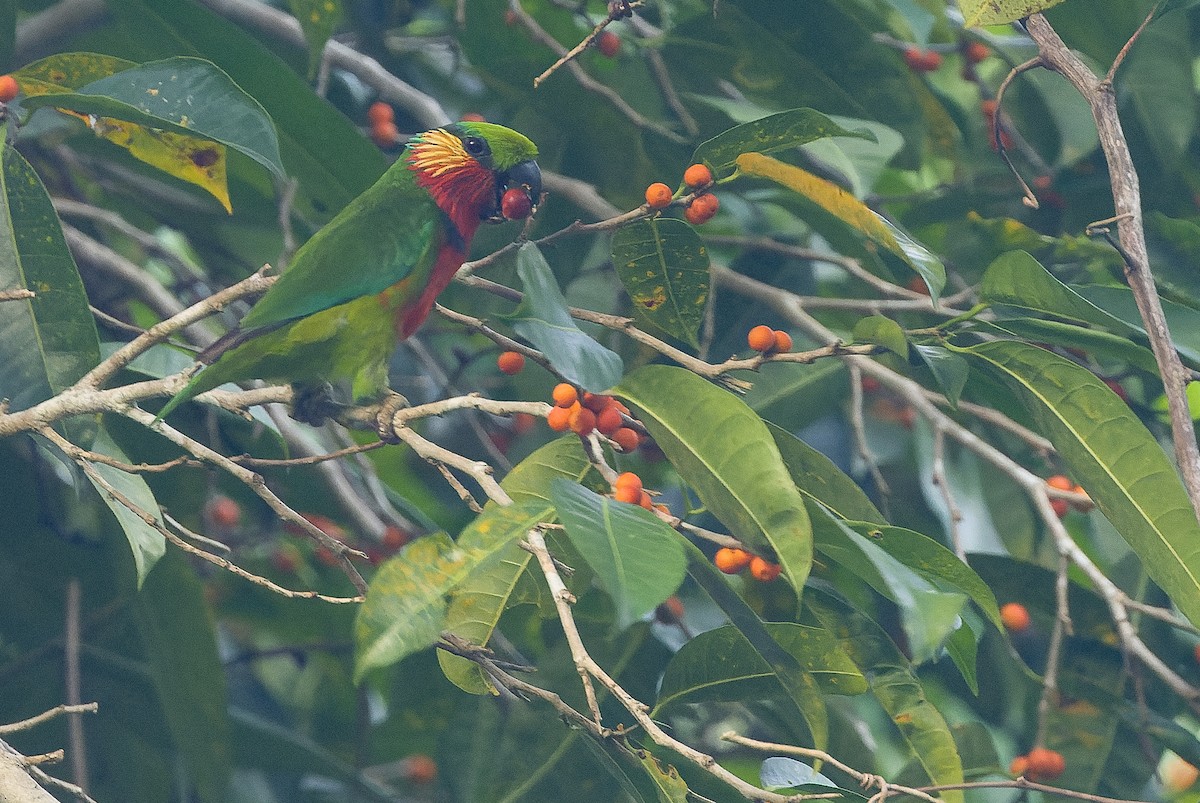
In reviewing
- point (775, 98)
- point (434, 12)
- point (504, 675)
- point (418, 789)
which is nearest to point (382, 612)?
point (504, 675)

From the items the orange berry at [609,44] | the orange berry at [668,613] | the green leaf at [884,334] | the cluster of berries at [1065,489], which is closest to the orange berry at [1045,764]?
the cluster of berries at [1065,489]

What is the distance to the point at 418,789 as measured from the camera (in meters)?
2.74

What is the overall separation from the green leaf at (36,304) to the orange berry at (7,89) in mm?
92

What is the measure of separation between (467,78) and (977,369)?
6.03ft

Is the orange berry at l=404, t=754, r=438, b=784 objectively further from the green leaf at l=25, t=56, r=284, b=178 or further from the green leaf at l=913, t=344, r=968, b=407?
the green leaf at l=913, t=344, r=968, b=407

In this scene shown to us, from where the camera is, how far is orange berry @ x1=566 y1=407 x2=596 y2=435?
4.47 feet

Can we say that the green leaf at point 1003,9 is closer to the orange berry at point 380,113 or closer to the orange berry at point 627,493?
the orange berry at point 627,493

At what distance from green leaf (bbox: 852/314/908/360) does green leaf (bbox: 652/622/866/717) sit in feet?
1.14

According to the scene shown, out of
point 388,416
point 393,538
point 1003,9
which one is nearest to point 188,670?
point 393,538

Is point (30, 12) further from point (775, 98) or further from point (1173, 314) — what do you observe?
point (1173, 314)

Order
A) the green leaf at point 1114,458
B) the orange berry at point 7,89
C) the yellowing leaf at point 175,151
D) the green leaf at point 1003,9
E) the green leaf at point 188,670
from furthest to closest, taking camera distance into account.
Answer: the green leaf at point 188,670, the yellowing leaf at point 175,151, the orange berry at point 7,89, the green leaf at point 1003,9, the green leaf at point 1114,458

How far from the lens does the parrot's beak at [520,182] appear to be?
208cm

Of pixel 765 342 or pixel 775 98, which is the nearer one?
pixel 765 342

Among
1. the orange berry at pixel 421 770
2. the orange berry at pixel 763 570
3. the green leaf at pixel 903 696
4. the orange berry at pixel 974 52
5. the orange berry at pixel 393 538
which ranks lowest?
the orange berry at pixel 421 770
